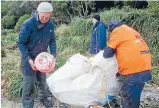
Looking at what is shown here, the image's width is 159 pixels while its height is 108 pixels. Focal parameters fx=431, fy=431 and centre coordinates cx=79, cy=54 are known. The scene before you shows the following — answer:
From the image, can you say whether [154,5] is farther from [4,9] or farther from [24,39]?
[4,9]

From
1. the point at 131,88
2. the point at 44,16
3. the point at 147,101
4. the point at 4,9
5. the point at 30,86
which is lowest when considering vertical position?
the point at 4,9

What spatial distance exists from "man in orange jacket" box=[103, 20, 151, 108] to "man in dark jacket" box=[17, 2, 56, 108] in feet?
3.38

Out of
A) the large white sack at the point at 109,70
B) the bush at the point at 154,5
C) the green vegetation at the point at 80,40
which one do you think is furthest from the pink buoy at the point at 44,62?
the bush at the point at 154,5

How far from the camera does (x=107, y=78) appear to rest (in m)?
6.41

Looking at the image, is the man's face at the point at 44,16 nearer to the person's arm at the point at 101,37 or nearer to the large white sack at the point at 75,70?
the large white sack at the point at 75,70

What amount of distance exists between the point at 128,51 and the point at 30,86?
1721mm

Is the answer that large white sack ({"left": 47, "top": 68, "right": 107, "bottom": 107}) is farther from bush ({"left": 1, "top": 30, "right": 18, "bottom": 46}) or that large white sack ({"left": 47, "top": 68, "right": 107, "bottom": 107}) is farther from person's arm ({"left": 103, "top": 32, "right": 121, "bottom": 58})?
bush ({"left": 1, "top": 30, "right": 18, "bottom": 46})

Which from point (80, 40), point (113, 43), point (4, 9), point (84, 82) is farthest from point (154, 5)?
point (4, 9)

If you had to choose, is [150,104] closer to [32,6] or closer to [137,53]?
[137,53]

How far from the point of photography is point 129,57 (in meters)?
6.01

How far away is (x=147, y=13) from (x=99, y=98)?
6889 millimetres

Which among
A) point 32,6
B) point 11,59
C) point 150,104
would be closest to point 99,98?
point 150,104

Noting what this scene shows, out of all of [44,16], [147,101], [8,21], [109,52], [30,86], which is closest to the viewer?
[109,52]

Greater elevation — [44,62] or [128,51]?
[128,51]
